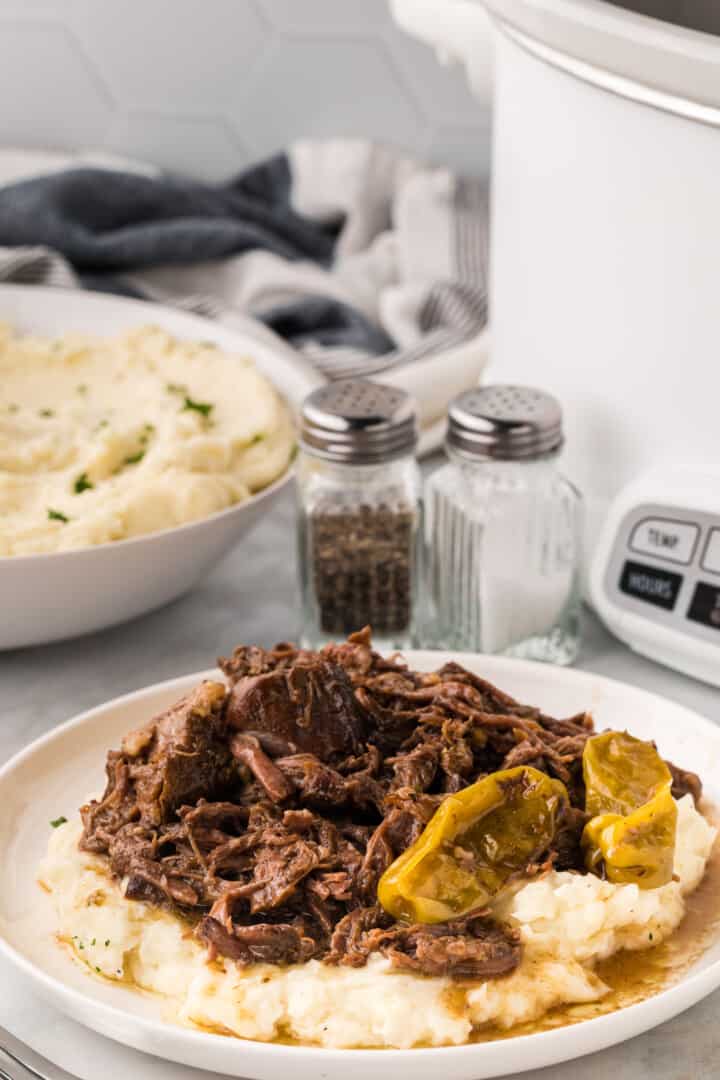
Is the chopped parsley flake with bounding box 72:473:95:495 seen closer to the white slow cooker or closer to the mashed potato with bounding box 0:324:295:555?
the mashed potato with bounding box 0:324:295:555

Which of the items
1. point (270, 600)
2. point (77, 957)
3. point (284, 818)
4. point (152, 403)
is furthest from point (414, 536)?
point (77, 957)

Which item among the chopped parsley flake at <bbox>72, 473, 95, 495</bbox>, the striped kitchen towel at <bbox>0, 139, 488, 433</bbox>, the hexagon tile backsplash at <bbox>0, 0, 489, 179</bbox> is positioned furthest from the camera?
the hexagon tile backsplash at <bbox>0, 0, 489, 179</bbox>

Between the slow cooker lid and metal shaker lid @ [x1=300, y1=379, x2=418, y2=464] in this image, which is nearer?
the slow cooker lid

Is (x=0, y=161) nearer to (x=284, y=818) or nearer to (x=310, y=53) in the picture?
(x=310, y=53)

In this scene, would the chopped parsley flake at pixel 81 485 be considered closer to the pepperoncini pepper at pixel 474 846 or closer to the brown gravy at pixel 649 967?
the pepperoncini pepper at pixel 474 846

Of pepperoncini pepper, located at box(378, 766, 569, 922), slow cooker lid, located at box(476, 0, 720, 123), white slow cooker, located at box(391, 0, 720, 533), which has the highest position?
slow cooker lid, located at box(476, 0, 720, 123)

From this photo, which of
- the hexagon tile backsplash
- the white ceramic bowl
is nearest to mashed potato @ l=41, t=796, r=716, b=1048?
the white ceramic bowl
